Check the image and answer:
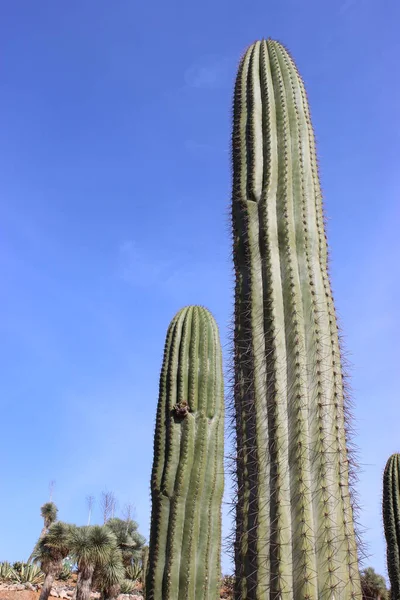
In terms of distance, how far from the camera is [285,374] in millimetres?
3199

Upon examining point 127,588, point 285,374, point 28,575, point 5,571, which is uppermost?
point 5,571

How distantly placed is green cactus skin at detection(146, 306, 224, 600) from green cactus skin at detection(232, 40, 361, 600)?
9.93 feet

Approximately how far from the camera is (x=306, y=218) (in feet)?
12.6

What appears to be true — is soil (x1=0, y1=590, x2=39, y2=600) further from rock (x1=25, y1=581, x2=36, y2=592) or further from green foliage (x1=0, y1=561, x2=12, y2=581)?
green foliage (x1=0, y1=561, x2=12, y2=581)

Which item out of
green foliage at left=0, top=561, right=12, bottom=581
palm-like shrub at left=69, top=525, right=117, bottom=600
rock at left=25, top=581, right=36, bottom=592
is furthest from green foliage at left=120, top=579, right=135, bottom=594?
green foliage at left=0, top=561, right=12, bottom=581

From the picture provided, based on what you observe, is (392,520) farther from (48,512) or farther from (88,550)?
(48,512)

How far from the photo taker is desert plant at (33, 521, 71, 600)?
2025 cm

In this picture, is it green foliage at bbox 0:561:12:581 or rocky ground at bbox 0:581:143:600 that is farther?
green foliage at bbox 0:561:12:581

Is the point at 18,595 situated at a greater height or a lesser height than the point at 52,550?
lesser

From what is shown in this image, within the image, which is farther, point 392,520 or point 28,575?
point 28,575

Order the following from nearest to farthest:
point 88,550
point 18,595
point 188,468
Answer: point 188,468
point 88,550
point 18,595

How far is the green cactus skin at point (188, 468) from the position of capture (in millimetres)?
5691

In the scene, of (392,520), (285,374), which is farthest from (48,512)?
(285,374)

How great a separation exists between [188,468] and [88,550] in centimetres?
1430
